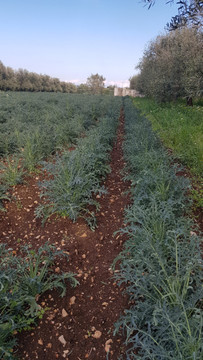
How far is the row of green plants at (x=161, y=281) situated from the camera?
1.49 metres

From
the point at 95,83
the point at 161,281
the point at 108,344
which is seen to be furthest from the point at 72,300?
the point at 95,83

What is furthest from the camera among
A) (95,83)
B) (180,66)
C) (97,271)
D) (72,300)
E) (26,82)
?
(95,83)

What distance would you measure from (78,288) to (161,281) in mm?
891

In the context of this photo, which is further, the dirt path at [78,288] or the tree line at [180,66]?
the tree line at [180,66]

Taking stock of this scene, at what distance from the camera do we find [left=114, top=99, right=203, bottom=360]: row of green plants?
1494mm

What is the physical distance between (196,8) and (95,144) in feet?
14.6

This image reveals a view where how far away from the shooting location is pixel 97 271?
2.63 meters

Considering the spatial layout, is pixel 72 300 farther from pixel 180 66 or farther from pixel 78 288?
pixel 180 66

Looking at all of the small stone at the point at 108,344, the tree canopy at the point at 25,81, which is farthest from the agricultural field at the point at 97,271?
the tree canopy at the point at 25,81

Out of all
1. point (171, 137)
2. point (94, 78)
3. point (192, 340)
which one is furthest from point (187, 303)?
point (94, 78)

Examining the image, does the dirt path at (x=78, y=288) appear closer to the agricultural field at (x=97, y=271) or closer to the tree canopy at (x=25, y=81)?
the agricultural field at (x=97, y=271)

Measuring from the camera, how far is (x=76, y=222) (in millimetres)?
3369

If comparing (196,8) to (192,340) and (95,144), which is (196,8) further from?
(192,340)

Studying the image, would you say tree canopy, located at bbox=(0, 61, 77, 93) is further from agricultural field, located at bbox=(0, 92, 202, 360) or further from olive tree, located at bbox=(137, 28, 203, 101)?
agricultural field, located at bbox=(0, 92, 202, 360)
